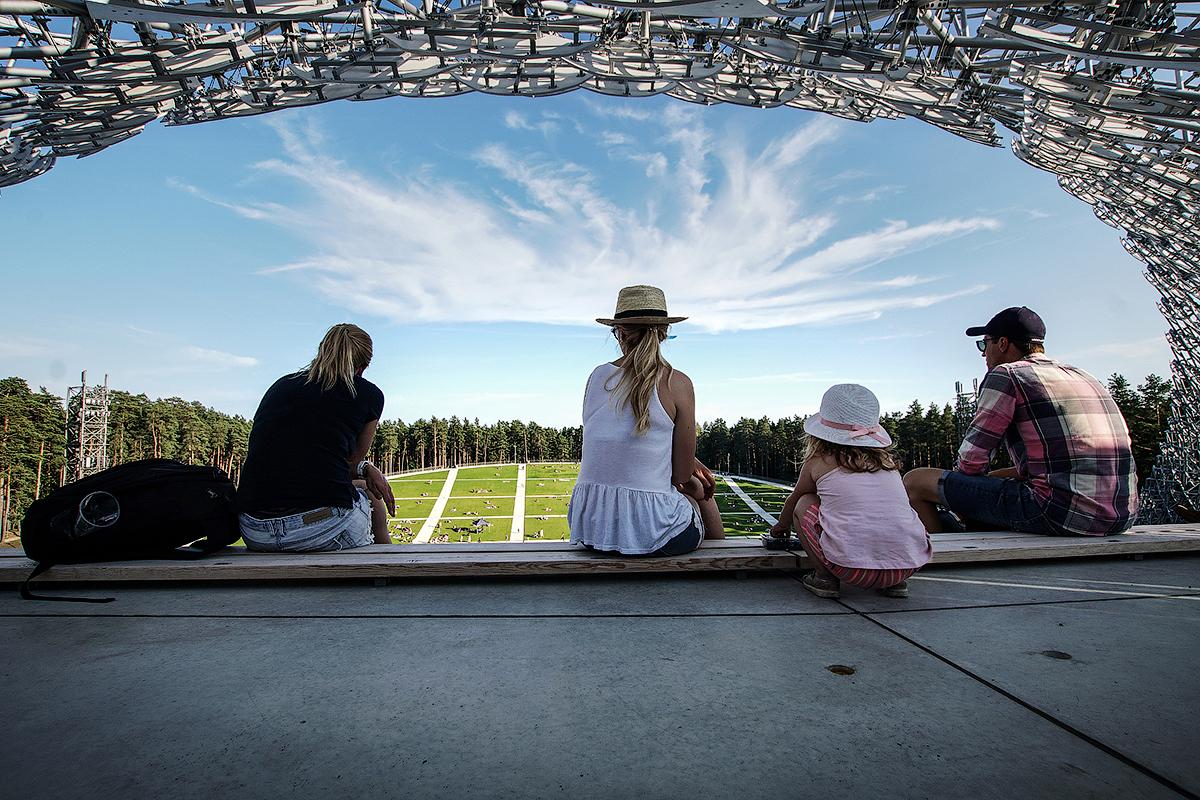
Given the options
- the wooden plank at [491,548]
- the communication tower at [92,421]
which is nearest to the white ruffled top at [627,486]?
the wooden plank at [491,548]

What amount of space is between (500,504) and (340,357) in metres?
70.7

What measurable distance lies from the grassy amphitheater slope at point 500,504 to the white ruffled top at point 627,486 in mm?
35103

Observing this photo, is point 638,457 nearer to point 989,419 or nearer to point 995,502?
point 989,419

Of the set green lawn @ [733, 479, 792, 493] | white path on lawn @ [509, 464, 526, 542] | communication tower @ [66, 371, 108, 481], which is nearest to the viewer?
communication tower @ [66, 371, 108, 481]

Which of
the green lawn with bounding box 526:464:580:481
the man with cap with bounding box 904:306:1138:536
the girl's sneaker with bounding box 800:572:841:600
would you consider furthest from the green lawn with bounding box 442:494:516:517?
the girl's sneaker with bounding box 800:572:841:600

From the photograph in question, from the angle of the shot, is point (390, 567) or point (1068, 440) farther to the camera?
point (1068, 440)

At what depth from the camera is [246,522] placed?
393 centimetres

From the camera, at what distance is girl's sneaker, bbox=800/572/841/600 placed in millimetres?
3135

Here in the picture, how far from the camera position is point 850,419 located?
3.26m

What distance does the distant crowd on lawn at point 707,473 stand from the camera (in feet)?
10.4

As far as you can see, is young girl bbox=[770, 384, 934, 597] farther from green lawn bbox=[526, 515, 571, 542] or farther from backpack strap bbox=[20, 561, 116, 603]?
green lawn bbox=[526, 515, 571, 542]

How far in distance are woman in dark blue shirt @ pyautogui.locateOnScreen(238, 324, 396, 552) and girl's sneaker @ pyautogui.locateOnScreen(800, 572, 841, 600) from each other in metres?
2.84

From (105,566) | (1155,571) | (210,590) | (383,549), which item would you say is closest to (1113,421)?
(1155,571)

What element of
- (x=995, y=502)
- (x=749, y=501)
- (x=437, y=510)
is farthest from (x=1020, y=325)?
(x=749, y=501)
